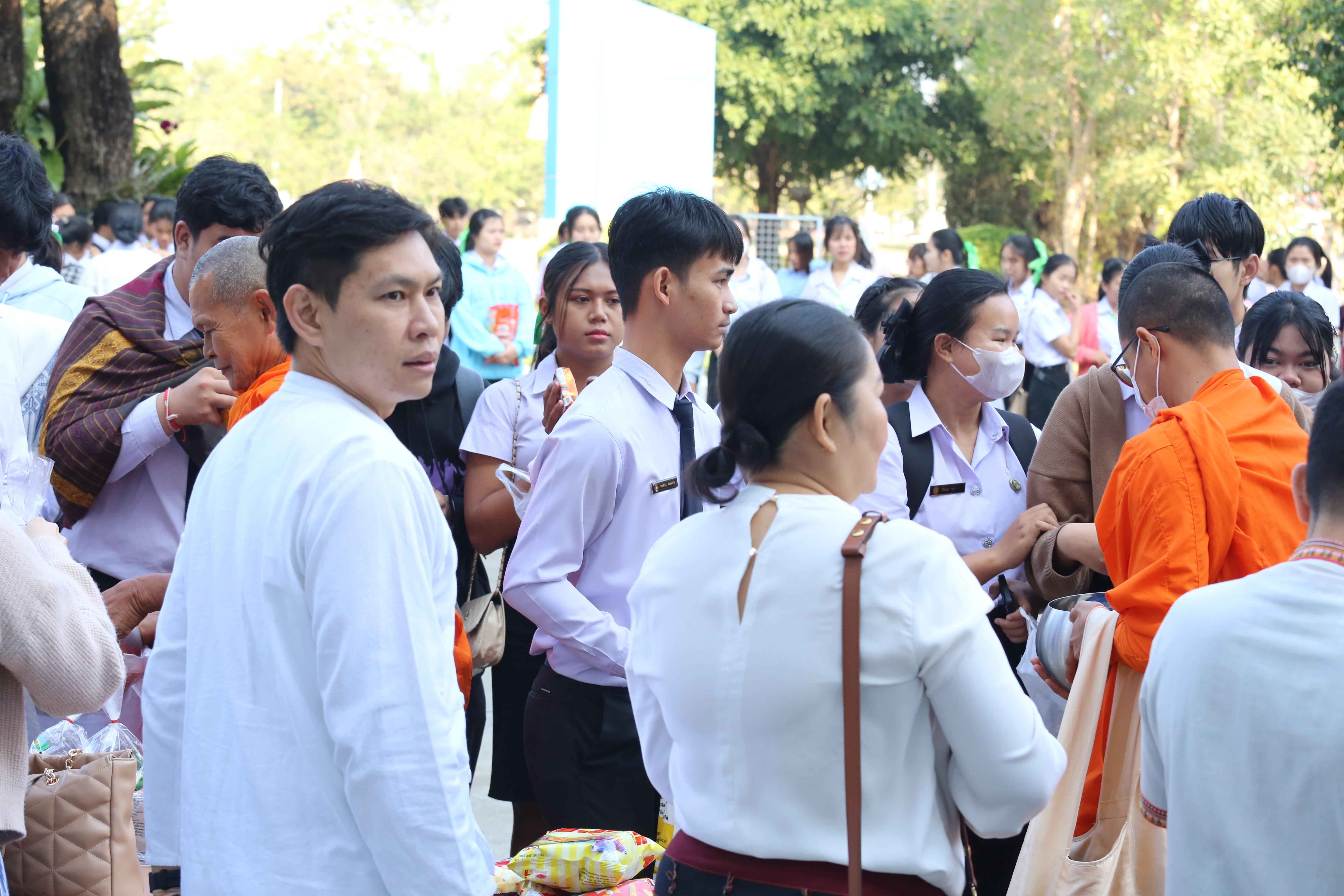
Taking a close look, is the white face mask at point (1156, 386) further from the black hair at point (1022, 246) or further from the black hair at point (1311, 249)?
the black hair at point (1311, 249)

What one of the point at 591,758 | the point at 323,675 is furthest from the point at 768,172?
the point at 323,675

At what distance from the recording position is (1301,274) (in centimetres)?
1036

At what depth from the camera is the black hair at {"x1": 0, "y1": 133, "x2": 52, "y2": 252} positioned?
3271 millimetres

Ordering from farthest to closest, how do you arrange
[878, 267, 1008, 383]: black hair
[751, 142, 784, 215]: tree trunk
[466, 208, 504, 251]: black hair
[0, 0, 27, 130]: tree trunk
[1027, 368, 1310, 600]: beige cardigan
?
[751, 142, 784, 215]: tree trunk < [466, 208, 504, 251]: black hair < [0, 0, 27, 130]: tree trunk < [878, 267, 1008, 383]: black hair < [1027, 368, 1310, 600]: beige cardigan

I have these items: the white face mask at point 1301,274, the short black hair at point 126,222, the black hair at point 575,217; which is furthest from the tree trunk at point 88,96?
the white face mask at point 1301,274

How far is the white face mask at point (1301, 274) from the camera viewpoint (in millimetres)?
10359

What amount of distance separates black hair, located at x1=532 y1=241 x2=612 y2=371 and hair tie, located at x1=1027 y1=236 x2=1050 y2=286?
6.90 meters

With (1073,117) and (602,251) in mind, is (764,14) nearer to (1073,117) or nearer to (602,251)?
(1073,117)

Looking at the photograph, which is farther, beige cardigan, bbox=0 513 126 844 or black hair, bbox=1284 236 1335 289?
black hair, bbox=1284 236 1335 289

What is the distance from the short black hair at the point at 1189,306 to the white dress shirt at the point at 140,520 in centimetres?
237

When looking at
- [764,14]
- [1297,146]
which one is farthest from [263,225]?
[764,14]

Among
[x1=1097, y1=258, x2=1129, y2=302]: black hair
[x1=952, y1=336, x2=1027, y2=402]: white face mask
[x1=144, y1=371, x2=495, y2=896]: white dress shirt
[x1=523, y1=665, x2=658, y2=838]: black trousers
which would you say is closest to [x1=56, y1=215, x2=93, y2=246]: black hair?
[x1=523, y1=665, x2=658, y2=838]: black trousers

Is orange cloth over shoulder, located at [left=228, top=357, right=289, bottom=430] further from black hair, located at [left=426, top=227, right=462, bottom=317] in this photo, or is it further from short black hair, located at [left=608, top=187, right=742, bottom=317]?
short black hair, located at [left=608, top=187, right=742, bottom=317]

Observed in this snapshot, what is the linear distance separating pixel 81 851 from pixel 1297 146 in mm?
19706
